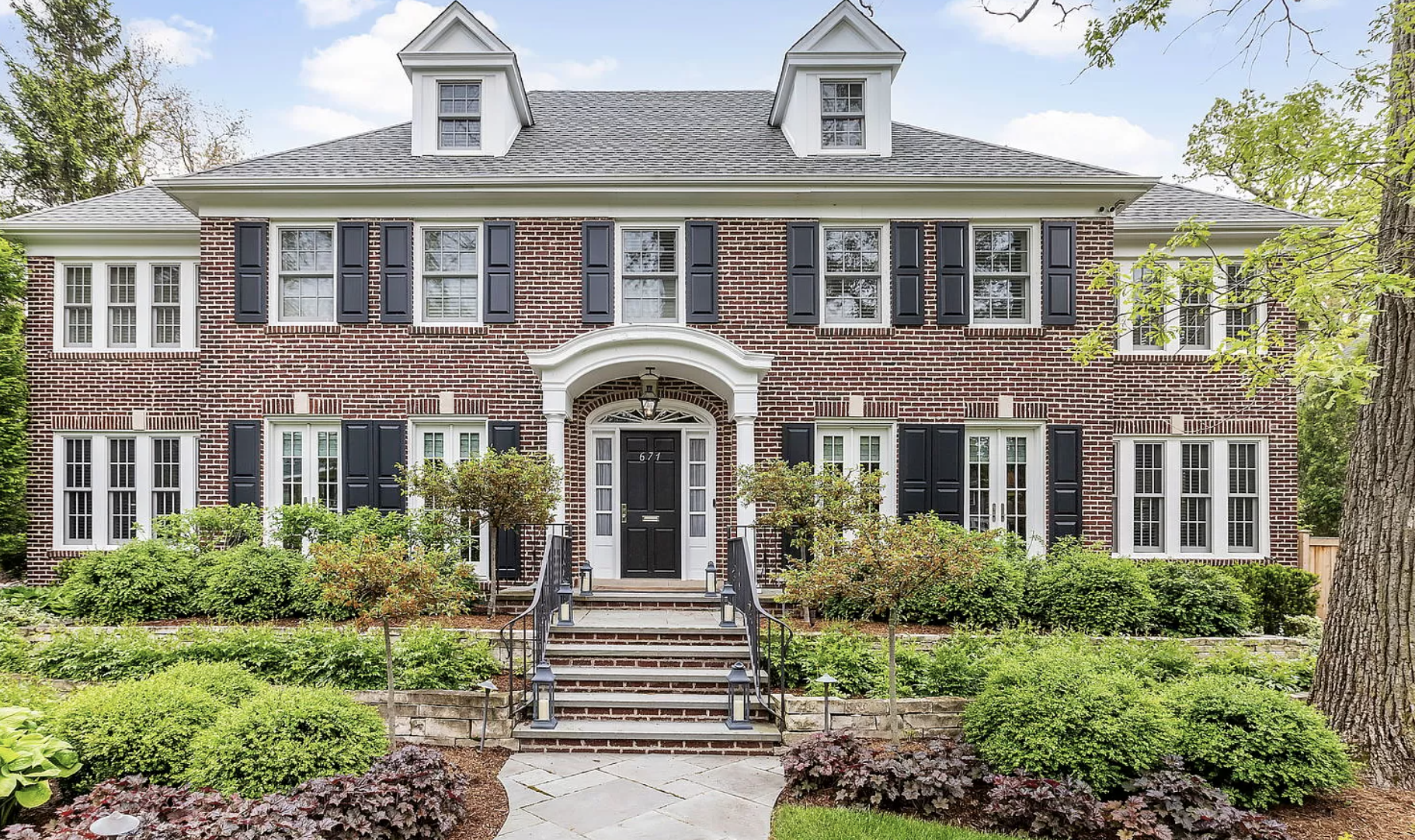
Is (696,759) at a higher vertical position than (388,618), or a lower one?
lower

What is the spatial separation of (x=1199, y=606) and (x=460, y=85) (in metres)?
12.0

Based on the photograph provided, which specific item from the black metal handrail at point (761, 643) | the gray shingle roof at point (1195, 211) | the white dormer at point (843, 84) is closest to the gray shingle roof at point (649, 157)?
the white dormer at point (843, 84)

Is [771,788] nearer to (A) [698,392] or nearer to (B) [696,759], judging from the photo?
(B) [696,759]

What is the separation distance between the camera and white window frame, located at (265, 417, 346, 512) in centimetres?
1011

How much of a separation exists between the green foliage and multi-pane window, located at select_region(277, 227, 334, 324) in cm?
677

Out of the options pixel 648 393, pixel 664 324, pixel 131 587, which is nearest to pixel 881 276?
pixel 664 324

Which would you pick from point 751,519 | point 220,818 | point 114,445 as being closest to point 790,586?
point 751,519

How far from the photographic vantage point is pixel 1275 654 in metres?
7.95

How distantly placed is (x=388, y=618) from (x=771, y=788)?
2.99 meters

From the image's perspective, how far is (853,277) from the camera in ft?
33.7

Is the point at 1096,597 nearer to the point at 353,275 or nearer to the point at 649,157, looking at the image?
the point at 649,157

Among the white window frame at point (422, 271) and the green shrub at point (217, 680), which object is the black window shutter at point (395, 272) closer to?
the white window frame at point (422, 271)

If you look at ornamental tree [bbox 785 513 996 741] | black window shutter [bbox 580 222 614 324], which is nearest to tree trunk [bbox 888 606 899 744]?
ornamental tree [bbox 785 513 996 741]

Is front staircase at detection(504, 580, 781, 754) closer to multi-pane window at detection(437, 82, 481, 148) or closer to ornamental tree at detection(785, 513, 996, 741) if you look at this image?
ornamental tree at detection(785, 513, 996, 741)
